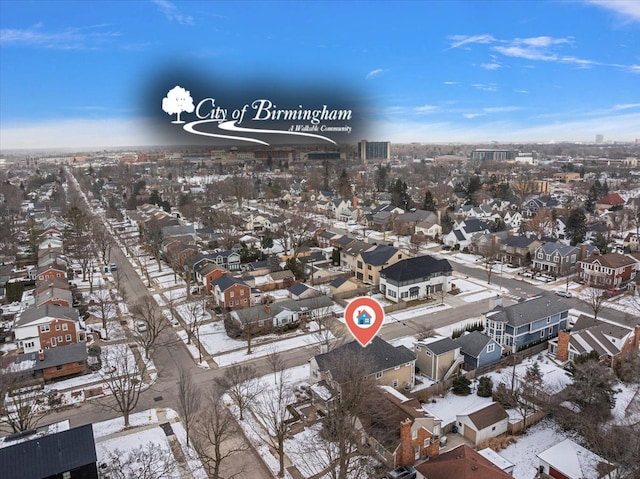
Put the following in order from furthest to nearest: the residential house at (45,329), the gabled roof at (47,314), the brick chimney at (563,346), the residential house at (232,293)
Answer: the residential house at (232,293) < the gabled roof at (47,314) < the residential house at (45,329) < the brick chimney at (563,346)

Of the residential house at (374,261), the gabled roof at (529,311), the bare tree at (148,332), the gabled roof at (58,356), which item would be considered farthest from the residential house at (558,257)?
the gabled roof at (58,356)

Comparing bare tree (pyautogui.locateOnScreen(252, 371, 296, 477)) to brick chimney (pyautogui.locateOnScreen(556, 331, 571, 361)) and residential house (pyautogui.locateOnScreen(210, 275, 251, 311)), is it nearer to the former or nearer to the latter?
residential house (pyautogui.locateOnScreen(210, 275, 251, 311))

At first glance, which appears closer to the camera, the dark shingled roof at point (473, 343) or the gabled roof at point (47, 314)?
the dark shingled roof at point (473, 343)

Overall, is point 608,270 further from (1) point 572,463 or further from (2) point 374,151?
(2) point 374,151

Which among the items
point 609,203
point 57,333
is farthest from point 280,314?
point 609,203

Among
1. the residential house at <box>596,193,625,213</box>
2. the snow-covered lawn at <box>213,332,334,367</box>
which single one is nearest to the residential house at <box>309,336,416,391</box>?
the snow-covered lawn at <box>213,332,334,367</box>

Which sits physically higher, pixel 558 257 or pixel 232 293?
pixel 558 257

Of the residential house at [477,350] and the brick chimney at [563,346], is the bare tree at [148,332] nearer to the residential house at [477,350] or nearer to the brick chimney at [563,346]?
the residential house at [477,350]
